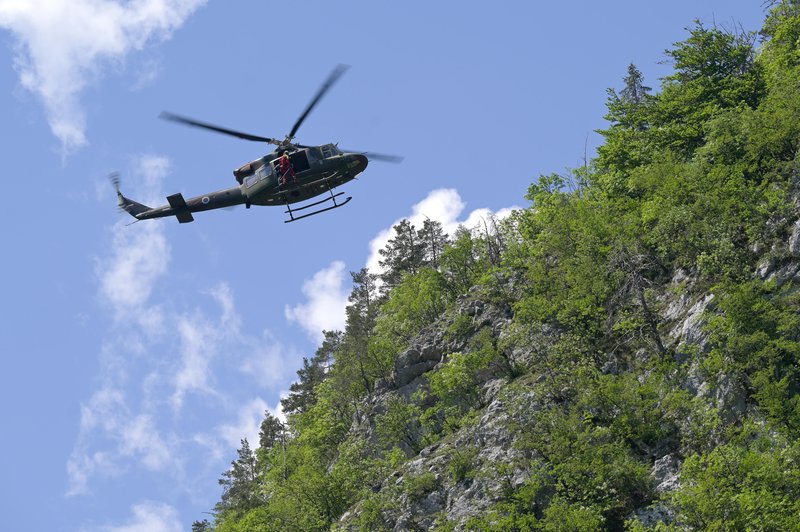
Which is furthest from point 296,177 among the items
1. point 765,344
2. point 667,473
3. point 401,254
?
point 401,254

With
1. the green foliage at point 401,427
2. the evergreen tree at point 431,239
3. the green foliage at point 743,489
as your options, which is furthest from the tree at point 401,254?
the green foliage at point 743,489

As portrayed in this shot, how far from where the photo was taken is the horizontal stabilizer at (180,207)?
47.4 meters

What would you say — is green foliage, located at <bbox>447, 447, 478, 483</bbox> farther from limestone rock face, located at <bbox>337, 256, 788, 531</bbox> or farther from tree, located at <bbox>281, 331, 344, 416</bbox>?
tree, located at <bbox>281, 331, 344, 416</bbox>

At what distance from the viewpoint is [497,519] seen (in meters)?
44.8

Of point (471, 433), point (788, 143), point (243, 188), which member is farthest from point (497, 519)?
point (788, 143)

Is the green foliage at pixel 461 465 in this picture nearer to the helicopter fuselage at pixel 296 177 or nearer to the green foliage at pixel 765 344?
the green foliage at pixel 765 344

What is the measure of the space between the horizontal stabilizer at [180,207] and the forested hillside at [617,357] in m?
16.9

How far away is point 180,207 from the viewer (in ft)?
156

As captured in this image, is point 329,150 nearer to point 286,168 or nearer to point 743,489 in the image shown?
point 286,168

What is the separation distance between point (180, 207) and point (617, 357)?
23.0 m

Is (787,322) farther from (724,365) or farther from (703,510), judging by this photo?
(703,510)

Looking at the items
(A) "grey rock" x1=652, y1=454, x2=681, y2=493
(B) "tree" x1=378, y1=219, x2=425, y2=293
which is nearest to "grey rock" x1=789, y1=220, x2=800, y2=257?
(A) "grey rock" x1=652, y1=454, x2=681, y2=493

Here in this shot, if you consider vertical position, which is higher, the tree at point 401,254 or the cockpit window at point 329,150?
the tree at point 401,254

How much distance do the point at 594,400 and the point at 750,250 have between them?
441 inches
